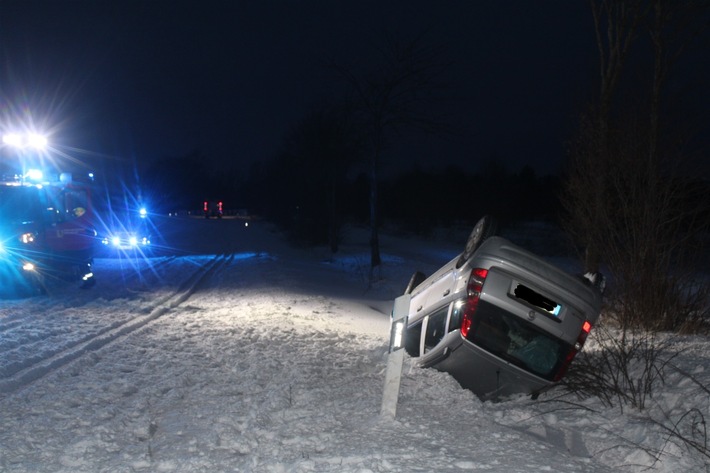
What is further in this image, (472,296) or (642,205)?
(642,205)

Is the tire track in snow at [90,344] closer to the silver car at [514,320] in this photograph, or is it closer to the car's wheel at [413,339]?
the car's wheel at [413,339]

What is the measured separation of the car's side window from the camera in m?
6.87

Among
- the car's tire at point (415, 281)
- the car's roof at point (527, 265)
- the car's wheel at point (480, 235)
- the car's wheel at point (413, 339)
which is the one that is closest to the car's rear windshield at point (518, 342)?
the car's roof at point (527, 265)

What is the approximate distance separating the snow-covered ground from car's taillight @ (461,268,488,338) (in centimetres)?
87

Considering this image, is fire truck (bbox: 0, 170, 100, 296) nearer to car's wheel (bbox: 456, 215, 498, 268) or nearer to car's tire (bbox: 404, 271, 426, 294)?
car's tire (bbox: 404, 271, 426, 294)

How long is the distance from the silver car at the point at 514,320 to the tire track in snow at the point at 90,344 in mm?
4637

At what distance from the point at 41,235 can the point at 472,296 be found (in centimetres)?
1235

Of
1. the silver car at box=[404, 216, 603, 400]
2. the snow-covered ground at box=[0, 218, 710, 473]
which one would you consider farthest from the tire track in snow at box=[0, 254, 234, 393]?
the silver car at box=[404, 216, 603, 400]

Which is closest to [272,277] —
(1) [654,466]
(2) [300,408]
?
(2) [300,408]

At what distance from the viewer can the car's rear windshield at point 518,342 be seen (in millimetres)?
6242

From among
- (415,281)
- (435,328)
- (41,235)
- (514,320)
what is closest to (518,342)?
(514,320)

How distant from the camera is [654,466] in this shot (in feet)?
16.9

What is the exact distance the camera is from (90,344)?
8969mm

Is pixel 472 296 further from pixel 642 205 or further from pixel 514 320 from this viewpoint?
pixel 642 205
